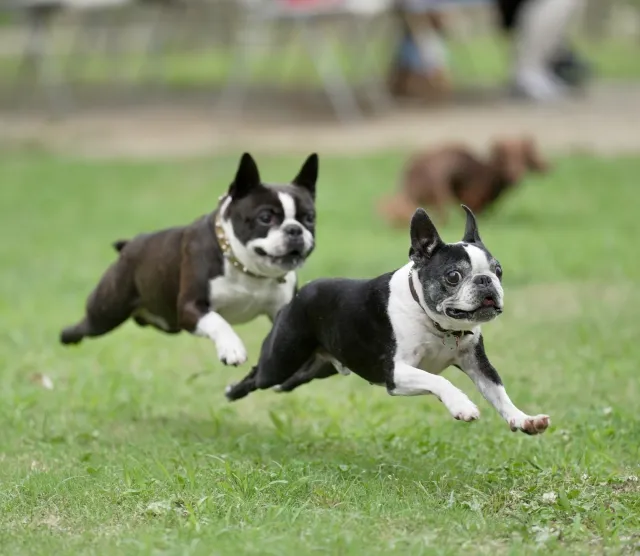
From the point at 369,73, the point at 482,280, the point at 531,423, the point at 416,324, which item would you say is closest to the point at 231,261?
the point at 416,324

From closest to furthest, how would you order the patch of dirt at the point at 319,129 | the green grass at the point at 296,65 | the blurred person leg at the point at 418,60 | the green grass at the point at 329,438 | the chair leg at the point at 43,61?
1. the green grass at the point at 329,438
2. the patch of dirt at the point at 319,129
3. the chair leg at the point at 43,61
4. the blurred person leg at the point at 418,60
5. the green grass at the point at 296,65

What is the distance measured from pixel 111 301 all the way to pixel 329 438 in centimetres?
144

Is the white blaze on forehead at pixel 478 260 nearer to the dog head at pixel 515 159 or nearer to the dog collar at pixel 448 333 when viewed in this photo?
the dog collar at pixel 448 333

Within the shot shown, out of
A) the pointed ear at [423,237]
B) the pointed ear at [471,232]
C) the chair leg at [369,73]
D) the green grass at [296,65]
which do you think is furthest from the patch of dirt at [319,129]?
the pointed ear at [423,237]

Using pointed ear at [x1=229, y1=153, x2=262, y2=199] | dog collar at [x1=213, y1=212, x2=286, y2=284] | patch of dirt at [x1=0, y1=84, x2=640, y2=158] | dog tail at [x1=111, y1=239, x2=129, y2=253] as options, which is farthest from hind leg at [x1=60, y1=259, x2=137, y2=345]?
patch of dirt at [x1=0, y1=84, x2=640, y2=158]

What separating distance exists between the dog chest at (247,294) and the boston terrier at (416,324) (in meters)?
0.43

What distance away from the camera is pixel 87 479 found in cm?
564

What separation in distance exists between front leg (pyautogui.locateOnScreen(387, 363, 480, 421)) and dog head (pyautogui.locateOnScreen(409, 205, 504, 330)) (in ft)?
0.76

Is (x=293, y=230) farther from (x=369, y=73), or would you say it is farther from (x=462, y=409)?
(x=369, y=73)

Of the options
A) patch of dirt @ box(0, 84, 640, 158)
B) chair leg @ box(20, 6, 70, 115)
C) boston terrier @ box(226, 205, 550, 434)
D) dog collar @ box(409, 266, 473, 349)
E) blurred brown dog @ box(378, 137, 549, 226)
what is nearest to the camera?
boston terrier @ box(226, 205, 550, 434)

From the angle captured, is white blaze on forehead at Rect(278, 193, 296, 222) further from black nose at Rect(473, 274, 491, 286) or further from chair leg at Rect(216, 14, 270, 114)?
chair leg at Rect(216, 14, 270, 114)

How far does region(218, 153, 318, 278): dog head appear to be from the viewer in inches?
239

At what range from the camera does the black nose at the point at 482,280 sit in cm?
500

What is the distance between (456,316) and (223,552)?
1342 millimetres
